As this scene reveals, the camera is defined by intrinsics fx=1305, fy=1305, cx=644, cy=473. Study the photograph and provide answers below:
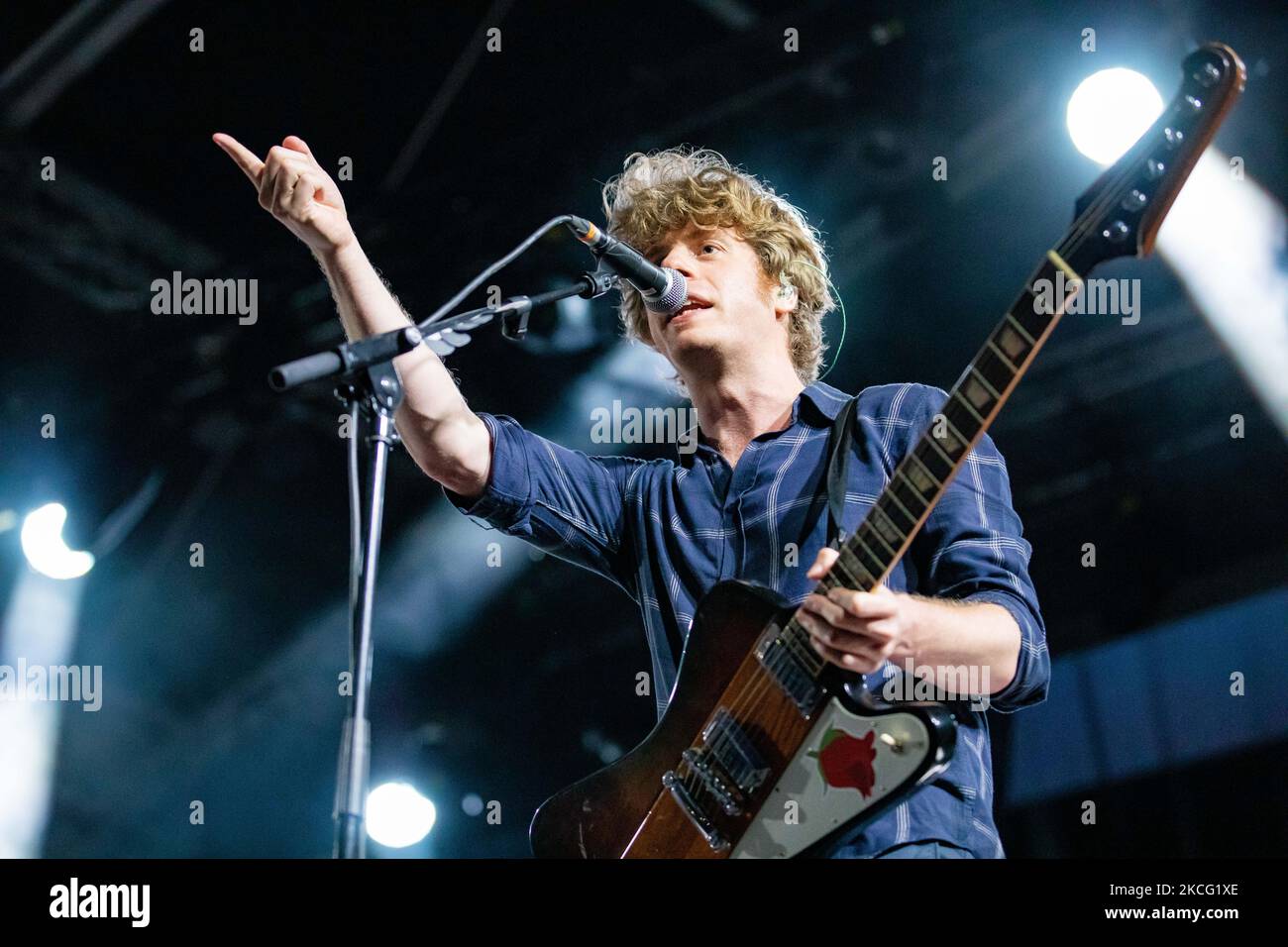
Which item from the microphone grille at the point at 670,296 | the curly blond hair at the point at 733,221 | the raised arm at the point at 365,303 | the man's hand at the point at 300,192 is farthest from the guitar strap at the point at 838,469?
the man's hand at the point at 300,192

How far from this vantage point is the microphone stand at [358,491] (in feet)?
5.63

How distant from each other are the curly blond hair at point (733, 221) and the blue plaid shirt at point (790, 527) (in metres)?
0.42

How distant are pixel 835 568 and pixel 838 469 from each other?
36cm

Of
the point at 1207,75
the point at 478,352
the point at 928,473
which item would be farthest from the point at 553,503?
the point at 478,352

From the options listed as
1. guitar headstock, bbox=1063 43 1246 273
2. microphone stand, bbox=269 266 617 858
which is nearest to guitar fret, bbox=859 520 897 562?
guitar headstock, bbox=1063 43 1246 273

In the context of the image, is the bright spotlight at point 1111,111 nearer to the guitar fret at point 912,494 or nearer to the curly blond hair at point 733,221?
the curly blond hair at point 733,221

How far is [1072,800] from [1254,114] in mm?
2670

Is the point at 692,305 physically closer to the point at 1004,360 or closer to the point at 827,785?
the point at 1004,360

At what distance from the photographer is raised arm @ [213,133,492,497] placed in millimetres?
2238

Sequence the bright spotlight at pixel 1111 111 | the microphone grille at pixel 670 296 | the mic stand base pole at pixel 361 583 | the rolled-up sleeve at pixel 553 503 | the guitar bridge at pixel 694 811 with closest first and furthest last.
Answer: the mic stand base pole at pixel 361 583, the guitar bridge at pixel 694 811, the microphone grille at pixel 670 296, the rolled-up sleeve at pixel 553 503, the bright spotlight at pixel 1111 111

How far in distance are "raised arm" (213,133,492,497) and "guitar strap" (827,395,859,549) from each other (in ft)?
2.28

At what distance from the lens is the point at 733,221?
288 cm
